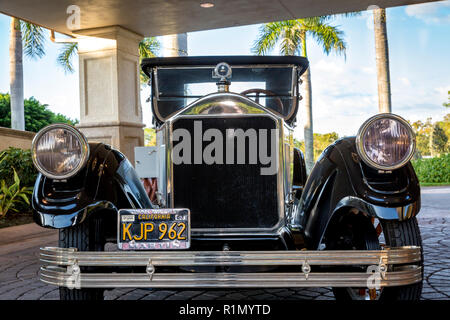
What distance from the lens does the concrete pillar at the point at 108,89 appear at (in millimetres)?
8281

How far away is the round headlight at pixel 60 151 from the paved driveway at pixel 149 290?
1.22m

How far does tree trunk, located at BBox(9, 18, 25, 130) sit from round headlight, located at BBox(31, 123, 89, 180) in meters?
11.5

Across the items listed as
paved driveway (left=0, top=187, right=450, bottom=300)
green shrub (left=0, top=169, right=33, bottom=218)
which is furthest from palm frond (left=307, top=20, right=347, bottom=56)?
green shrub (left=0, top=169, right=33, bottom=218)

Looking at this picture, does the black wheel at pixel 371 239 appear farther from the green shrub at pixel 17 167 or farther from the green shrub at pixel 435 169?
the green shrub at pixel 435 169

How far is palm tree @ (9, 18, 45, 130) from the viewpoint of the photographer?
43.1 ft

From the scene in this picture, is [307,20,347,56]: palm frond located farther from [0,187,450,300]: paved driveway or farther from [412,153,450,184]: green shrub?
[0,187,450,300]: paved driveway

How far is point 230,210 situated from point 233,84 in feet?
4.29

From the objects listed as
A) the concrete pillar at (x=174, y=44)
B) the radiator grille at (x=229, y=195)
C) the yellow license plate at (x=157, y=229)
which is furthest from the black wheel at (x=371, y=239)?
the concrete pillar at (x=174, y=44)

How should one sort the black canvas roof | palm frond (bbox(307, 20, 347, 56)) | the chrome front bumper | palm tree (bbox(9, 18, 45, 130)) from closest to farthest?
1. the chrome front bumper
2. the black canvas roof
3. palm tree (bbox(9, 18, 45, 130))
4. palm frond (bbox(307, 20, 347, 56))

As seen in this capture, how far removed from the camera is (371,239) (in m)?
2.44

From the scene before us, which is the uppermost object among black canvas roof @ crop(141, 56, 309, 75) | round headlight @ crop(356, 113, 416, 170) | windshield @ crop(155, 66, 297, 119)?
black canvas roof @ crop(141, 56, 309, 75)

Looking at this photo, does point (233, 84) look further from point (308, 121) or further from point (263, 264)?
point (308, 121)
